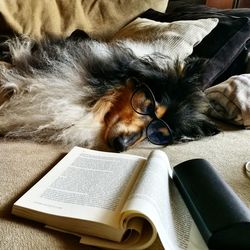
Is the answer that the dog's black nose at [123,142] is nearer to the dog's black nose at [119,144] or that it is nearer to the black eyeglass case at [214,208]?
the dog's black nose at [119,144]

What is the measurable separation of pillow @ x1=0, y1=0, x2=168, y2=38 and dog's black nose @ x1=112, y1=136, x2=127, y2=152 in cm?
83

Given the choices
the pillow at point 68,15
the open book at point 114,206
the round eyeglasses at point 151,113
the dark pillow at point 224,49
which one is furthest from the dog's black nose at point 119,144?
the pillow at point 68,15

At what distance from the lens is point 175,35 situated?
1515 millimetres

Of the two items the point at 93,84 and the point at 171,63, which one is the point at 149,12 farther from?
the point at 93,84

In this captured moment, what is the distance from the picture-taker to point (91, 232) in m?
0.67

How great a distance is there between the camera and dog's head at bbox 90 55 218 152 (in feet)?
4.17

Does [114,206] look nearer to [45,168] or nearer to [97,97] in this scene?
[45,168]

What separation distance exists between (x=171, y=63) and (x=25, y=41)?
0.72 meters

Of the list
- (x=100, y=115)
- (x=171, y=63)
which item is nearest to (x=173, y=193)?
(x=100, y=115)

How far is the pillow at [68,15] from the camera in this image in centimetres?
180

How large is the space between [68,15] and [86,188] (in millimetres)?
1410

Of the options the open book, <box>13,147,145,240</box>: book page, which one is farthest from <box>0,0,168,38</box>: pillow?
the open book

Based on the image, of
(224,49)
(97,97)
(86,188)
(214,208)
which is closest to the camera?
(214,208)

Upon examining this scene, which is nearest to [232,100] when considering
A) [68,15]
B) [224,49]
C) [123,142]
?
[224,49]
